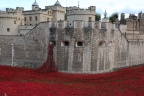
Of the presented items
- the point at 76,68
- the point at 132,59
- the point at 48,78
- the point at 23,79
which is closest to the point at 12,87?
the point at 23,79

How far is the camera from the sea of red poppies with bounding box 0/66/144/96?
1781cm

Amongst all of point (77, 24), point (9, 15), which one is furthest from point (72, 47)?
point (9, 15)

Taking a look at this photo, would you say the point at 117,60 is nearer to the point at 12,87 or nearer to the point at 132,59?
the point at 132,59

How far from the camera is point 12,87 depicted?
744 inches

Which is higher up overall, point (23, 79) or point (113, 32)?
point (113, 32)

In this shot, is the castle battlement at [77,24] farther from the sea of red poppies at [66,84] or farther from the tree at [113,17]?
the tree at [113,17]

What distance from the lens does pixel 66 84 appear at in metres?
21.6

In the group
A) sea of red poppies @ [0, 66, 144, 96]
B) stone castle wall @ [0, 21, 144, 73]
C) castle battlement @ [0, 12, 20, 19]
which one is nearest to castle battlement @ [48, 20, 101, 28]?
stone castle wall @ [0, 21, 144, 73]

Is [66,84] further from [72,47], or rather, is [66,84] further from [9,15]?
[9,15]

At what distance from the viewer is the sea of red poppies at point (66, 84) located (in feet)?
58.4

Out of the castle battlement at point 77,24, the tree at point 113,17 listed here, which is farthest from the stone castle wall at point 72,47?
the tree at point 113,17

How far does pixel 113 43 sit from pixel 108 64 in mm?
2567

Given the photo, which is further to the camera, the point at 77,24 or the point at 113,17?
the point at 113,17

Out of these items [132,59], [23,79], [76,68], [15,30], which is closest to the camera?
[23,79]
